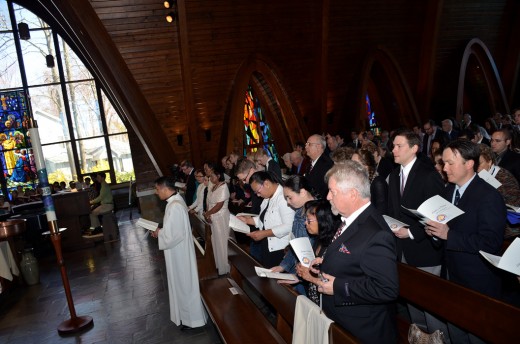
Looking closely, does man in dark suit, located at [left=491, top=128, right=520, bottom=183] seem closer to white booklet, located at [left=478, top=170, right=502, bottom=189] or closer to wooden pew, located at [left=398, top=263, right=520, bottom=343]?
white booklet, located at [left=478, top=170, right=502, bottom=189]

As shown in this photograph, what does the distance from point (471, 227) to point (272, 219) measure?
1.78 meters

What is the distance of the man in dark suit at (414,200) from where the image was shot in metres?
3.20

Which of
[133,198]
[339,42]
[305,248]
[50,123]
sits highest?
[339,42]

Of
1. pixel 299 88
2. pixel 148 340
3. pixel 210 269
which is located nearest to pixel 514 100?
pixel 299 88

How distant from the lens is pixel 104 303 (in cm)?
583

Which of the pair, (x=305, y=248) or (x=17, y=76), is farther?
(x=17, y=76)

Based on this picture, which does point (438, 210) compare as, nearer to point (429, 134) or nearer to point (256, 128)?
Result: point (429, 134)

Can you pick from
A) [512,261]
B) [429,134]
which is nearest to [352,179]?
[512,261]

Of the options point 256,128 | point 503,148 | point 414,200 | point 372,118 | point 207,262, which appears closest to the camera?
point 414,200

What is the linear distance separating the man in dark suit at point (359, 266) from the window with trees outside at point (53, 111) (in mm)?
16576

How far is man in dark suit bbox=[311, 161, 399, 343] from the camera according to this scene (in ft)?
6.76

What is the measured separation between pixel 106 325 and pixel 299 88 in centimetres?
898

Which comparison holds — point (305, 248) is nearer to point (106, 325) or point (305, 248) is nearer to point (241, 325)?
point (241, 325)

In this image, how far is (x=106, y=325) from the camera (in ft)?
16.7
